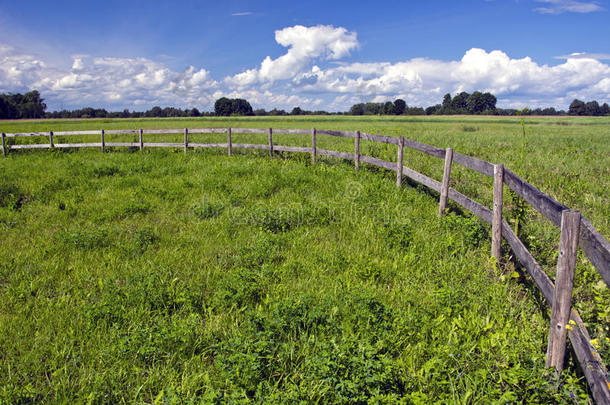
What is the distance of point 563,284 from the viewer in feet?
9.34

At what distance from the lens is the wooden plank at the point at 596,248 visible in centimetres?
237

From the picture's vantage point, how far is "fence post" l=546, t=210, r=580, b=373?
2742 mm

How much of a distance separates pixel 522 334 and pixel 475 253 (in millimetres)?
2151

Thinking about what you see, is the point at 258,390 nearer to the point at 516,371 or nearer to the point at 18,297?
the point at 516,371

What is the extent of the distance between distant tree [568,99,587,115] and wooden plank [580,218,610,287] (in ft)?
488

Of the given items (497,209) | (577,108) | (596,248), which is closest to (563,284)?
(596,248)

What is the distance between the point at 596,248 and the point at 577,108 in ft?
494

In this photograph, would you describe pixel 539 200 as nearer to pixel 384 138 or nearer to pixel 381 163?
pixel 381 163

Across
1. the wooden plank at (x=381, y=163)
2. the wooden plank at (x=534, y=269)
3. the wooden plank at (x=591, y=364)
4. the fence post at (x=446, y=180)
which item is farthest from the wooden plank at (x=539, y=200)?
the wooden plank at (x=381, y=163)

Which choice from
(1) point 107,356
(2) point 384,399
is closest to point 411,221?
(2) point 384,399

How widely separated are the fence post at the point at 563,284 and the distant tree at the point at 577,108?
149 m

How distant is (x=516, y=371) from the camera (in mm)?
2822

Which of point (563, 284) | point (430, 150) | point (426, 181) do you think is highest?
point (430, 150)

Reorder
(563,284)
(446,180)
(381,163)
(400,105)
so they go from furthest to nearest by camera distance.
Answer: (400,105)
(381,163)
(446,180)
(563,284)
